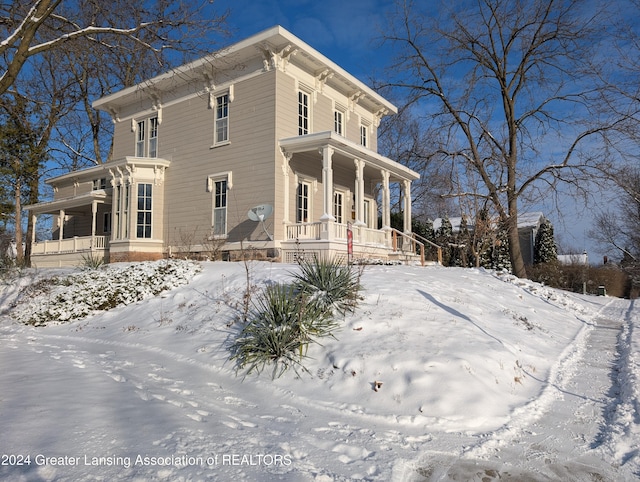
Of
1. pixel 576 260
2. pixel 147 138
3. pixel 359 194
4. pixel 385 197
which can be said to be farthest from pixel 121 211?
pixel 576 260

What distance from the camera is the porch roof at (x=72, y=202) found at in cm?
1905

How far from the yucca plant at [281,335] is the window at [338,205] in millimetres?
11303

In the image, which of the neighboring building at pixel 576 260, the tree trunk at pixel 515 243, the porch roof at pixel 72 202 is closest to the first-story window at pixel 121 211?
the porch roof at pixel 72 202

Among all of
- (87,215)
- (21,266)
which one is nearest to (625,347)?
(21,266)

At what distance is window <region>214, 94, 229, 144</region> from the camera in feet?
53.2

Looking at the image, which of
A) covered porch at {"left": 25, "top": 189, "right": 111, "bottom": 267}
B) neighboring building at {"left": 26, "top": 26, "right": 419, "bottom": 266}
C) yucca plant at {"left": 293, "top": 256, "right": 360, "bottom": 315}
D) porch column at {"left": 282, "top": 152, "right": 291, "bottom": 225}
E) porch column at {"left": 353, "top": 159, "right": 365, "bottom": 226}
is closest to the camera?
yucca plant at {"left": 293, "top": 256, "right": 360, "bottom": 315}

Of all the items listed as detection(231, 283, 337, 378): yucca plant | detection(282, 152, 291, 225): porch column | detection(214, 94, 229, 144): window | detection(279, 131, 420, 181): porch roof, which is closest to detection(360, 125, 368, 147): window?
detection(279, 131, 420, 181): porch roof

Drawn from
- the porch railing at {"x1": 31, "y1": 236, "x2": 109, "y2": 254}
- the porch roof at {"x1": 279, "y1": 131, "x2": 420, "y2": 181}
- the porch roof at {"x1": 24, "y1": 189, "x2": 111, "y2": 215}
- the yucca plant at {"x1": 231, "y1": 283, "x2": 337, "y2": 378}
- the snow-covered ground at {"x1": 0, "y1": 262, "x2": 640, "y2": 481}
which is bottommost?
the snow-covered ground at {"x1": 0, "y1": 262, "x2": 640, "y2": 481}

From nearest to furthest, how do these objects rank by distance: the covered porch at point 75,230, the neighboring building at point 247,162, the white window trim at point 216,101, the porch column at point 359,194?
the neighboring building at point 247,162, the porch column at point 359,194, the white window trim at point 216,101, the covered porch at point 75,230

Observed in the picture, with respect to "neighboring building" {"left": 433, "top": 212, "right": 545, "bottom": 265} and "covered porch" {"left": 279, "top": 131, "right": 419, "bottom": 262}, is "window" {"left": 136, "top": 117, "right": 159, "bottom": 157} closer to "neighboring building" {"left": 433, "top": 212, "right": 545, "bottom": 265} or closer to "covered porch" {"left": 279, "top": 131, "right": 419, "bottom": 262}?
"covered porch" {"left": 279, "top": 131, "right": 419, "bottom": 262}

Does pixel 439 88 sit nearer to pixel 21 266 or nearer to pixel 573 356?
pixel 573 356

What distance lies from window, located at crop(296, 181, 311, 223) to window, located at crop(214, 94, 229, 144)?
3201 mm

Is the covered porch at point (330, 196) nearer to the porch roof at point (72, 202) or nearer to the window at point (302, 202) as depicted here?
the window at point (302, 202)

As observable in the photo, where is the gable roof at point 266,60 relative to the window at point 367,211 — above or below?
above
